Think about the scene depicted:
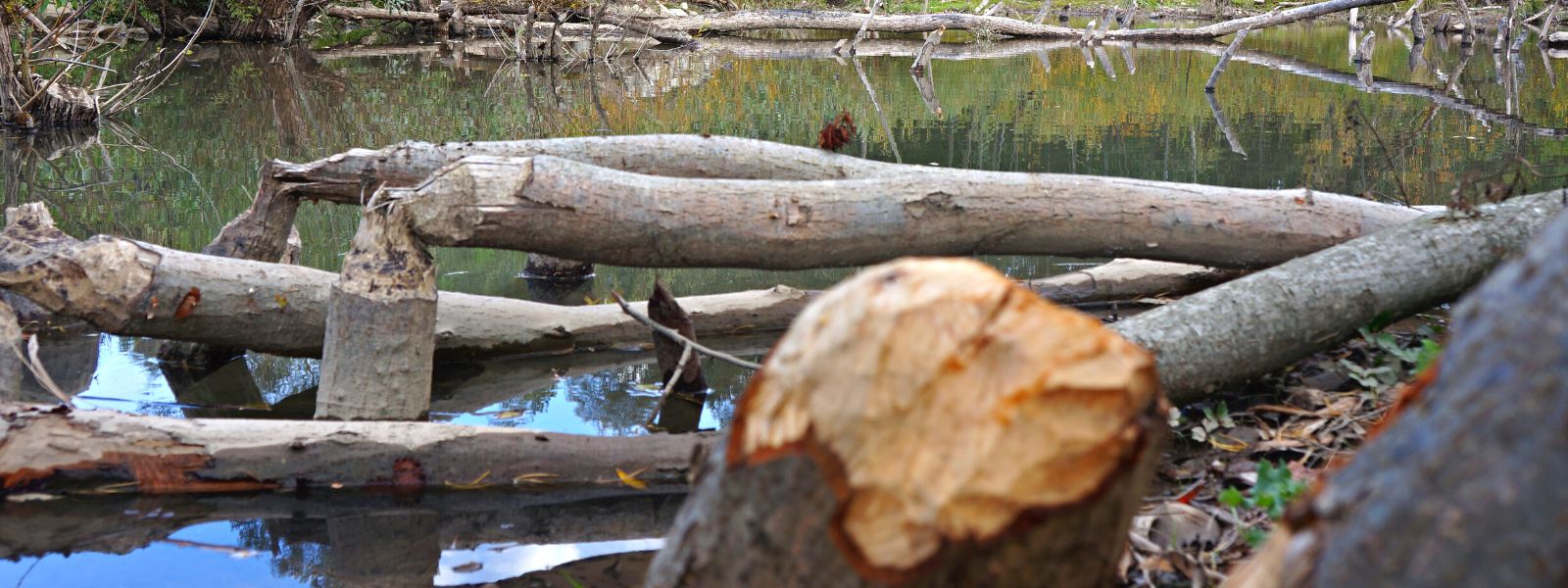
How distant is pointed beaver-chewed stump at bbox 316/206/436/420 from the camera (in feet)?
13.2

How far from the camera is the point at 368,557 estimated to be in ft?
11.0

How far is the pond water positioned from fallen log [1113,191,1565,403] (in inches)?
9.8

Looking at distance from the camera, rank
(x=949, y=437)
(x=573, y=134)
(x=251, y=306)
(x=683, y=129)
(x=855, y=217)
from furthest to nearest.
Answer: (x=683, y=129) < (x=573, y=134) < (x=251, y=306) < (x=855, y=217) < (x=949, y=437)

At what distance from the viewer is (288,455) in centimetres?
356

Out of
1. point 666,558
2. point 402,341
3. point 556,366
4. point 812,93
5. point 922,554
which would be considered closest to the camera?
point 922,554

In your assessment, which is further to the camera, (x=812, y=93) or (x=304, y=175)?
(x=812, y=93)

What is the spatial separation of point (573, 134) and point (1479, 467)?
10573mm

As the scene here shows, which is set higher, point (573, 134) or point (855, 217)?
point (855, 217)

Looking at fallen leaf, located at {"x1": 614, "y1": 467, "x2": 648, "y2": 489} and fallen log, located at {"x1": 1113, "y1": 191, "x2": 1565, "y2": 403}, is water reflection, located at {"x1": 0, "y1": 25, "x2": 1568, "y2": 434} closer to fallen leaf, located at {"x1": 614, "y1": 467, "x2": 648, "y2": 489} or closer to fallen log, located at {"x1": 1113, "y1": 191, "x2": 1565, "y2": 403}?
fallen log, located at {"x1": 1113, "y1": 191, "x2": 1565, "y2": 403}

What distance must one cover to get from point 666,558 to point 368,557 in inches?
73.7

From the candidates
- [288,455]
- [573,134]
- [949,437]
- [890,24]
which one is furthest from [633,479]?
[890,24]

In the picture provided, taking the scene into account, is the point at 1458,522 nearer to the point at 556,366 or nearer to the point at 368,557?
the point at 368,557

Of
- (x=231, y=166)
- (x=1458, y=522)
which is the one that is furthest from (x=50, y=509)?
(x=231, y=166)

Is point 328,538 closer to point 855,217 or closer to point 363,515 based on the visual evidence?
point 363,515
